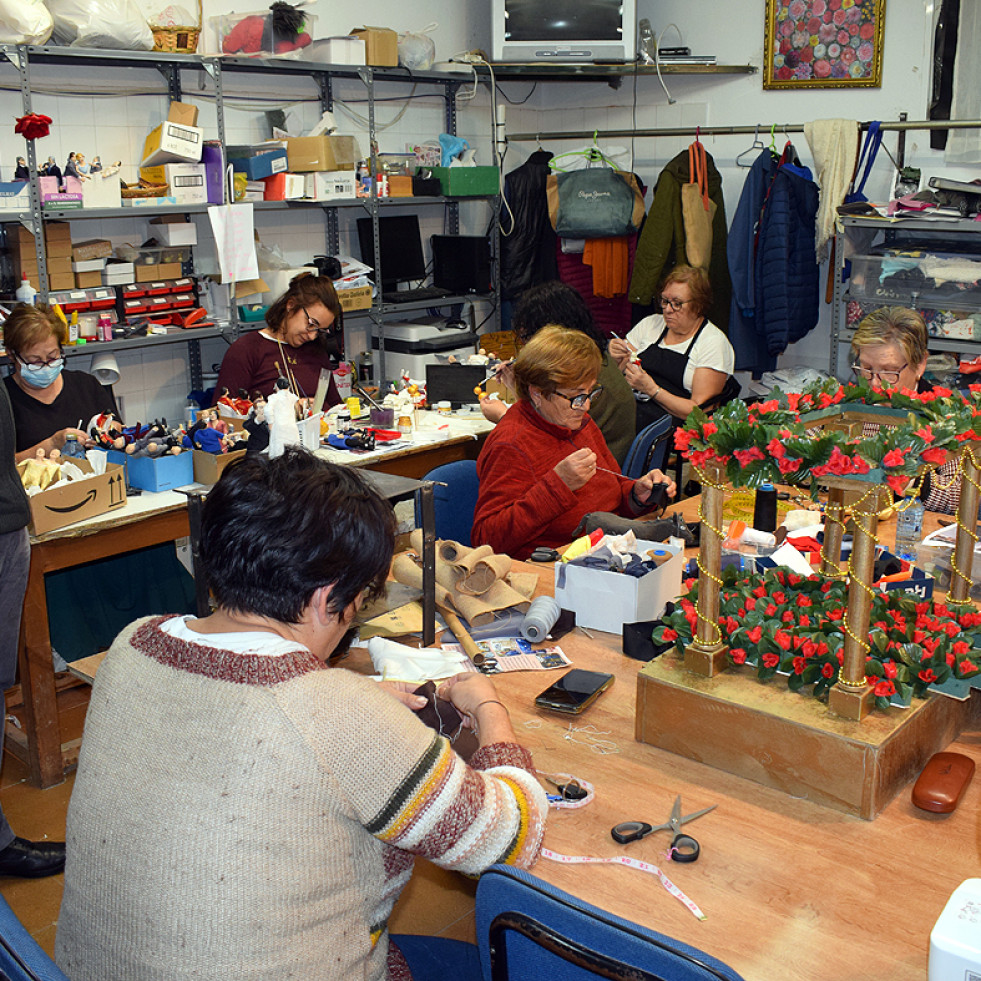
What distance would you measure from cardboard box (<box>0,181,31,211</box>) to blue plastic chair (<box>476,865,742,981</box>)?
3.80 m

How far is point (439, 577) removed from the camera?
7.53 ft

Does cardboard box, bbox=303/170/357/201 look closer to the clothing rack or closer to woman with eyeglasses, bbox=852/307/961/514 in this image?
the clothing rack

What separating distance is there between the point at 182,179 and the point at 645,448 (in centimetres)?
243

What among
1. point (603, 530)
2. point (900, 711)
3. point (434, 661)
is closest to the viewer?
point (900, 711)

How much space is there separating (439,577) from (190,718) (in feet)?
3.72

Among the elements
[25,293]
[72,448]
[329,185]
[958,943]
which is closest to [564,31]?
[329,185]

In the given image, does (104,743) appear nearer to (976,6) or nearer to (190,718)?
(190,718)

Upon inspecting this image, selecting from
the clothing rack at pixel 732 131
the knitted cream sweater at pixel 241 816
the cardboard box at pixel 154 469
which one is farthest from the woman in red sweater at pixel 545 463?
the clothing rack at pixel 732 131

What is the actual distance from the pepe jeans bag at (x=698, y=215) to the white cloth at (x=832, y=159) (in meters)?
0.60

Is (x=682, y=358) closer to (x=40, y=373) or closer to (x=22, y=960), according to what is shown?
(x=40, y=373)

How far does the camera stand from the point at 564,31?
225 inches

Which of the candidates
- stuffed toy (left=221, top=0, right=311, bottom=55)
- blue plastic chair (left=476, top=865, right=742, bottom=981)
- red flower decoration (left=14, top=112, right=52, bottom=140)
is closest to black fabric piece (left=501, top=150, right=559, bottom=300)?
stuffed toy (left=221, top=0, right=311, bottom=55)

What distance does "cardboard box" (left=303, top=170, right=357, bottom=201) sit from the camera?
5105mm

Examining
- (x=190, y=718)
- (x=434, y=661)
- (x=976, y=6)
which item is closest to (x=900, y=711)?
(x=434, y=661)
